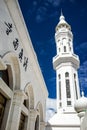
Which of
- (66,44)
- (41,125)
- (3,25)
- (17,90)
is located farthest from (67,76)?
(3,25)

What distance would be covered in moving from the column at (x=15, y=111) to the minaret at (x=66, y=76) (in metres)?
15.3

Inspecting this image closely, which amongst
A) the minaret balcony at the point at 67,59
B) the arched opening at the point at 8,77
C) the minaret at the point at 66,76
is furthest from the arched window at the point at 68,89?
the arched opening at the point at 8,77

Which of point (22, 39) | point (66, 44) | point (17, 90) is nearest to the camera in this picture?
point (17, 90)

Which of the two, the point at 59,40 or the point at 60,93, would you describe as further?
the point at 59,40

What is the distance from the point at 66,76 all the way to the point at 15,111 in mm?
18395

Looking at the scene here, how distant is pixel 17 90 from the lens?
7781 mm

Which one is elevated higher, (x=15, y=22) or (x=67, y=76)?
(x=67, y=76)

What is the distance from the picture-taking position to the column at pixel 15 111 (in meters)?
7.17

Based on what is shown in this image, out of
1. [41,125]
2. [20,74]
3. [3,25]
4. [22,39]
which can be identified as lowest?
[41,125]

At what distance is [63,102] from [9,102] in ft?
54.3

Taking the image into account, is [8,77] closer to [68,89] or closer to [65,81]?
[68,89]

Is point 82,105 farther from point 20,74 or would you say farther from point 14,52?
point 14,52

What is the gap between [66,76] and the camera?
2516 centimetres

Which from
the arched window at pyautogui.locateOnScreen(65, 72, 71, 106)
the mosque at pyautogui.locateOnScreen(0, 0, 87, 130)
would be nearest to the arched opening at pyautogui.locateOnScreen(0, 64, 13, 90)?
the mosque at pyautogui.locateOnScreen(0, 0, 87, 130)
